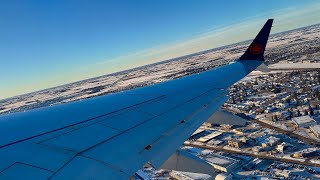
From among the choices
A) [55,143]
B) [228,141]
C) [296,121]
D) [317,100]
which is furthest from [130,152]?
[317,100]

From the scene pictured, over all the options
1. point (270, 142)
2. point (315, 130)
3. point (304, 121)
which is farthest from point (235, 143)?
point (304, 121)

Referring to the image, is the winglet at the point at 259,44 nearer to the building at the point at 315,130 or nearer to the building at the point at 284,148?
the building at the point at 284,148

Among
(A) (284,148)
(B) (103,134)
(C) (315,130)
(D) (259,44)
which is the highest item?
(D) (259,44)

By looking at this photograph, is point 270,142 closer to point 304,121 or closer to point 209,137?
point 304,121

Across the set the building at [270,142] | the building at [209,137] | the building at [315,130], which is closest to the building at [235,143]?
the building at [270,142]

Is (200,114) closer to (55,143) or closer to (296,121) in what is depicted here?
(55,143)

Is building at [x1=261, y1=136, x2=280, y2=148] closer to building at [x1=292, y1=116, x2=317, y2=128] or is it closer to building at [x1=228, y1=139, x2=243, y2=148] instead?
building at [x1=228, y1=139, x2=243, y2=148]
